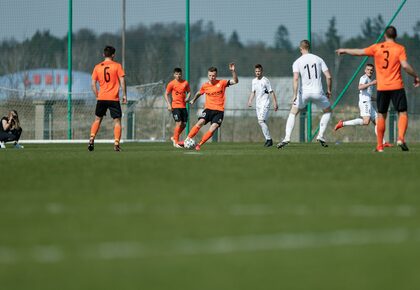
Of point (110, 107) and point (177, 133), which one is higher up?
point (110, 107)

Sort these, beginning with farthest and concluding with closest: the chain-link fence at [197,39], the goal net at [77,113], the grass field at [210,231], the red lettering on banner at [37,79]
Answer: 1. the red lettering on banner at [37,79]
2. the goal net at [77,113]
3. the chain-link fence at [197,39]
4. the grass field at [210,231]

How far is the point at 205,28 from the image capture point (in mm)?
36000

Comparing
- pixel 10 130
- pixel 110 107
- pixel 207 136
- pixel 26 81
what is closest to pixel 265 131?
pixel 207 136

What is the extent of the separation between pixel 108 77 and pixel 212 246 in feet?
48.0

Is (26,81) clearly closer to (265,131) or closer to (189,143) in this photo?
(265,131)

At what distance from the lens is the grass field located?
Result: 14.6 feet

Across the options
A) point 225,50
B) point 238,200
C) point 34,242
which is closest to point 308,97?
point 238,200

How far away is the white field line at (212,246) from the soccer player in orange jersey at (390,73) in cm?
1134

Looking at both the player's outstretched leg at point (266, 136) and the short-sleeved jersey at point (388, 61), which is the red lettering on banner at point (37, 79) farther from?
the short-sleeved jersey at point (388, 61)

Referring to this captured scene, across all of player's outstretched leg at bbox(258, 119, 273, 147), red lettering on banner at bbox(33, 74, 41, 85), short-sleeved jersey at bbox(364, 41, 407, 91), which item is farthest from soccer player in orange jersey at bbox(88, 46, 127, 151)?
red lettering on banner at bbox(33, 74, 41, 85)

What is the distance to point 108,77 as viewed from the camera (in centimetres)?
1973

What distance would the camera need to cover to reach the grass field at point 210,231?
176 inches

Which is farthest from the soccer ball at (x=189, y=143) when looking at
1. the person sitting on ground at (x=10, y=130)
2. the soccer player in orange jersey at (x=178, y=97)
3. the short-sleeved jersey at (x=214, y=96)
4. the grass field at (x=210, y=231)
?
the grass field at (x=210, y=231)

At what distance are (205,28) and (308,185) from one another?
2708cm
